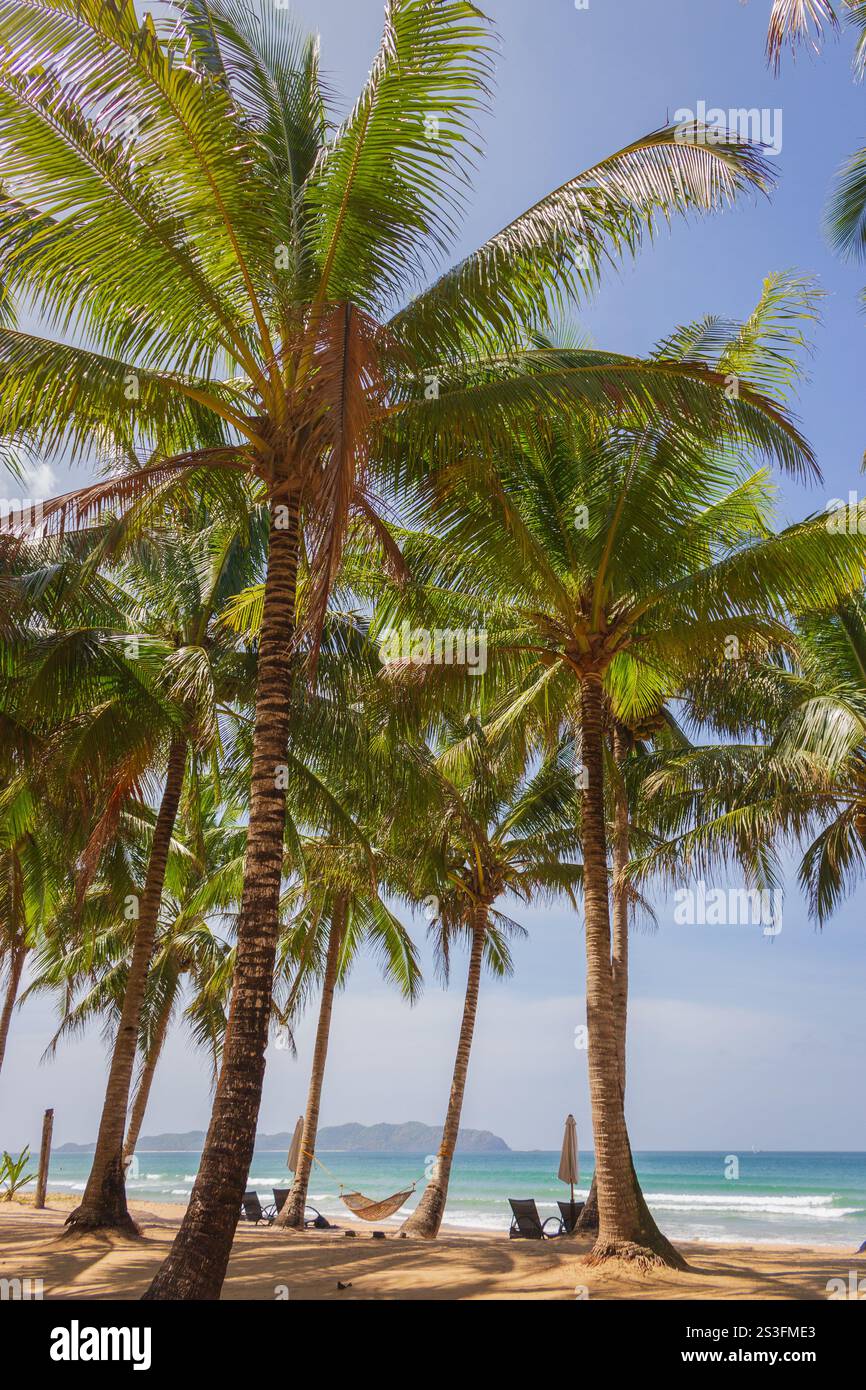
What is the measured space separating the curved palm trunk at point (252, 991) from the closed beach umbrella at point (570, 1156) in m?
13.5

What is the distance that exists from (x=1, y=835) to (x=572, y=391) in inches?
443

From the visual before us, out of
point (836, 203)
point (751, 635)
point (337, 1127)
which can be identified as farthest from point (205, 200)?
point (337, 1127)

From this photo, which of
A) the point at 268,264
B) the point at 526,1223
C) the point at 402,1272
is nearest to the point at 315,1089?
the point at 526,1223

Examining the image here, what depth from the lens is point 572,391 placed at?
879 centimetres

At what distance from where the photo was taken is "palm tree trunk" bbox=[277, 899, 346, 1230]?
63.6 ft

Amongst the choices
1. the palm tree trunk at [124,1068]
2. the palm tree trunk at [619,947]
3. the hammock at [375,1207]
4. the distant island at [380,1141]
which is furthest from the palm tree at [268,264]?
the distant island at [380,1141]

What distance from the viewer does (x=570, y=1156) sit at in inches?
789

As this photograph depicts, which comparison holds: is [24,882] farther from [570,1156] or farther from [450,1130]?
[570,1156]

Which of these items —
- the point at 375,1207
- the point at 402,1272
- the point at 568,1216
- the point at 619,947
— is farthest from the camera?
the point at 568,1216

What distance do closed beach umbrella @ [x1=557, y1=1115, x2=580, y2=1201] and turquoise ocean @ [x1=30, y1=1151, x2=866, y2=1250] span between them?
2978 millimetres

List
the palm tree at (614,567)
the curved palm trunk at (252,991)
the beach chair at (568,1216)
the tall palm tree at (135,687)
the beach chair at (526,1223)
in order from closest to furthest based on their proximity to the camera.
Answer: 1. the curved palm trunk at (252,991)
2. the palm tree at (614,567)
3. the tall palm tree at (135,687)
4. the beach chair at (526,1223)
5. the beach chair at (568,1216)

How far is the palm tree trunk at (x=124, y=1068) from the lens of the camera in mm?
12727

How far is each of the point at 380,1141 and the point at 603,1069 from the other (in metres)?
125

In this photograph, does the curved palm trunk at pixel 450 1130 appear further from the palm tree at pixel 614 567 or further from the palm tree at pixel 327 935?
the palm tree at pixel 614 567
